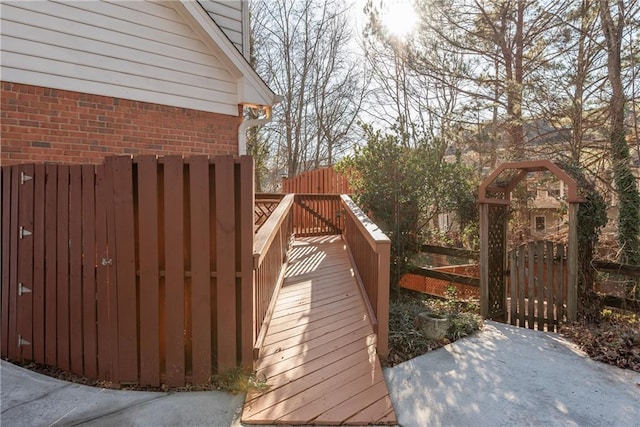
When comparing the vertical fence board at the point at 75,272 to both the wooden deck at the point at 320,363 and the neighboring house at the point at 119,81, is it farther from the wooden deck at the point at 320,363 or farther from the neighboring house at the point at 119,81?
the neighboring house at the point at 119,81

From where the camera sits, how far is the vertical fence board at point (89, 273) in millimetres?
2906

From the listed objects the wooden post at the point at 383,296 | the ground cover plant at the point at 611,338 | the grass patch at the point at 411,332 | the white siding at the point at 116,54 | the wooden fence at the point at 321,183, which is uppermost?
the white siding at the point at 116,54

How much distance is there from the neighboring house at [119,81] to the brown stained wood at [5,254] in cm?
102

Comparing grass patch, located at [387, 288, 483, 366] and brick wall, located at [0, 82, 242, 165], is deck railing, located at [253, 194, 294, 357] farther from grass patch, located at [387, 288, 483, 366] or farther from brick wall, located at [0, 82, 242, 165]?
brick wall, located at [0, 82, 242, 165]

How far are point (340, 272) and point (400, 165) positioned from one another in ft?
7.47

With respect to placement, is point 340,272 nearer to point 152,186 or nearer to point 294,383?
point 294,383

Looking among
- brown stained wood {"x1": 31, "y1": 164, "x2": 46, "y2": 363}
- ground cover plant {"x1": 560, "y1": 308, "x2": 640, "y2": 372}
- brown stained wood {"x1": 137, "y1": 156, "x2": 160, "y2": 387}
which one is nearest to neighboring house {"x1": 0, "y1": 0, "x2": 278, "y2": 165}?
brown stained wood {"x1": 31, "y1": 164, "x2": 46, "y2": 363}

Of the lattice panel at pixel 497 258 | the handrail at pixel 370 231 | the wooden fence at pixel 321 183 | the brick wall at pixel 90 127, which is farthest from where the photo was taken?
the wooden fence at pixel 321 183

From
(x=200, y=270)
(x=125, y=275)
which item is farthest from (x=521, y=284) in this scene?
(x=125, y=275)

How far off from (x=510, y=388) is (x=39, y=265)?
4.14 m

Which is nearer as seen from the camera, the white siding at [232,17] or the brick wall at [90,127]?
the brick wall at [90,127]

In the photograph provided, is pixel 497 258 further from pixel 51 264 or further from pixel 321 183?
pixel 321 183

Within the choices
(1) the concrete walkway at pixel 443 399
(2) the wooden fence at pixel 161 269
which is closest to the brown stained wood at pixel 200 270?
(2) the wooden fence at pixel 161 269

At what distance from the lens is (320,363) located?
306cm
